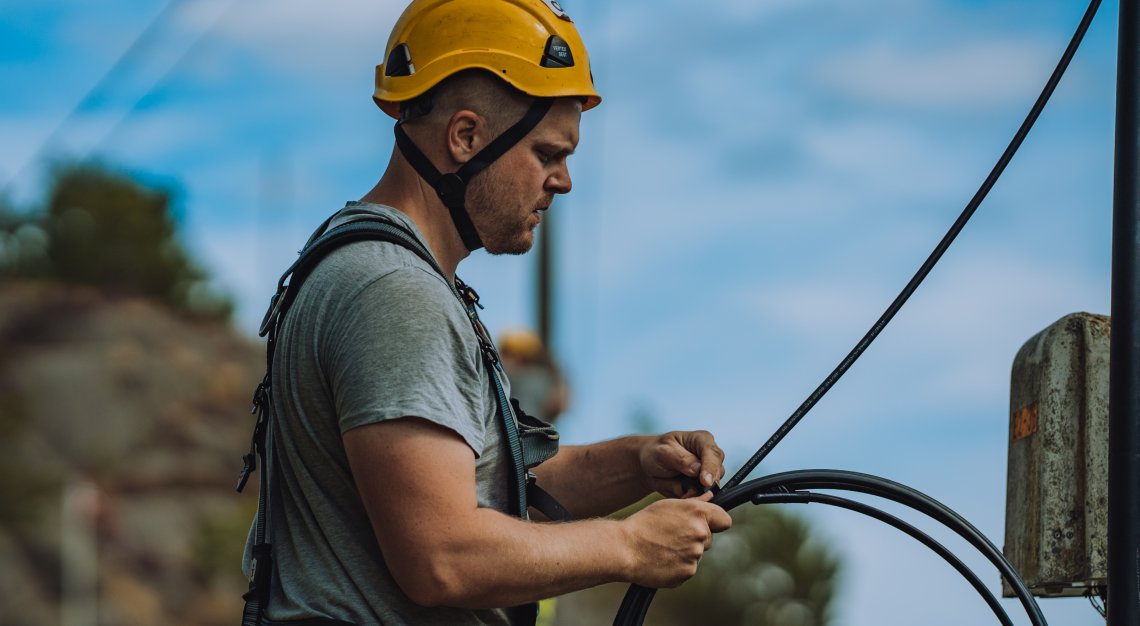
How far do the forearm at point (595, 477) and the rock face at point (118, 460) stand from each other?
2549 centimetres

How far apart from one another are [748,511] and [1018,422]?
69.8ft

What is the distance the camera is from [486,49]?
3.03 m

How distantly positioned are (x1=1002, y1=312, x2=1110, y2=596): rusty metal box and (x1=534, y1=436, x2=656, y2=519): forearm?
95 cm

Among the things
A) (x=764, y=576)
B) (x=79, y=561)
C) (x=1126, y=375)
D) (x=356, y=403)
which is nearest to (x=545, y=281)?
(x=764, y=576)

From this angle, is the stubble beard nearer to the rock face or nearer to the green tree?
the green tree

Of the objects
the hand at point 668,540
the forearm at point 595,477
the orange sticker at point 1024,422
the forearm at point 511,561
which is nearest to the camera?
the forearm at point 511,561

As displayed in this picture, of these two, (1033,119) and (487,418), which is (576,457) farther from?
(1033,119)

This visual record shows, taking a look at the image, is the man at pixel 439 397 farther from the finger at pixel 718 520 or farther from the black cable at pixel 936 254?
the black cable at pixel 936 254

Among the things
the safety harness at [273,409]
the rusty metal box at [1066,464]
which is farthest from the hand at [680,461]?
the rusty metal box at [1066,464]

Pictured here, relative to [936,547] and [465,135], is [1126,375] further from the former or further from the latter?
[465,135]

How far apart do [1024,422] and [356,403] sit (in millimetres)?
1763

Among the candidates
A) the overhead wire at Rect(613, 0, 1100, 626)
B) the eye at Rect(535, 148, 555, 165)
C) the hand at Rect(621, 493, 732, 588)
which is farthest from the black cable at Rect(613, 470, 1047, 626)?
the eye at Rect(535, 148, 555, 165)

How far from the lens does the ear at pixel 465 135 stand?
3008 millimetres

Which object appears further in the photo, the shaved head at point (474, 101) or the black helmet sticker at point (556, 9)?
the black helmet sticker at point (556, 9)
